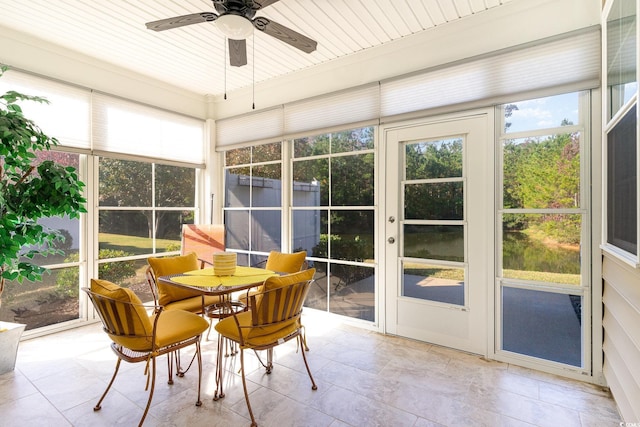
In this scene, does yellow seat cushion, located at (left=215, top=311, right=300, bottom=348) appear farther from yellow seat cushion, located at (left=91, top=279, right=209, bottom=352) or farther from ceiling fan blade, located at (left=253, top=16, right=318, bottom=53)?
ceiling fan blade, located at (left=253, top=16, right=318, bottom=53)

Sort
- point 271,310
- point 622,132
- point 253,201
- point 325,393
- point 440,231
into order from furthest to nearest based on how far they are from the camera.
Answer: point 253,201, point 440,231, point 325,393, point 271,310, point 622,132

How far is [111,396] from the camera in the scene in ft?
7.26

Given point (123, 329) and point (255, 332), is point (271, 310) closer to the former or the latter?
point (255, 332)

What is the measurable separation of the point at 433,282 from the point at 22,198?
3.51 metres

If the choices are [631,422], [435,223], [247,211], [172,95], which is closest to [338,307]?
[435,223]

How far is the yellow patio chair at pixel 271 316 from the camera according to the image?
1978mm

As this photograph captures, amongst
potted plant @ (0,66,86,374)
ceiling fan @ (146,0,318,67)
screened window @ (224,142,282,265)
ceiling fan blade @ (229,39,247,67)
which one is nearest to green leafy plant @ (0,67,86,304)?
potted plant @ (0,66,86,374)

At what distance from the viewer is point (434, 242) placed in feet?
10.2

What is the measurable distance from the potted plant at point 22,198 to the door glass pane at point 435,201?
2.92 meters

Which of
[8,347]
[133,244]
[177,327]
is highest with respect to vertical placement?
[133,244]

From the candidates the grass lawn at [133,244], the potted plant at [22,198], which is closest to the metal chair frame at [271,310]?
the potted plant at [22,198]

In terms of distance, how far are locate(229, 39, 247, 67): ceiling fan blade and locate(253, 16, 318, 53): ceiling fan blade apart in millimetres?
284

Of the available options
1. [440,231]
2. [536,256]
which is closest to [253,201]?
[440,231]

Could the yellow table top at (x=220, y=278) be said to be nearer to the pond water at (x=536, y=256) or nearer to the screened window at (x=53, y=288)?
the screened window at (x=53, y=288)
